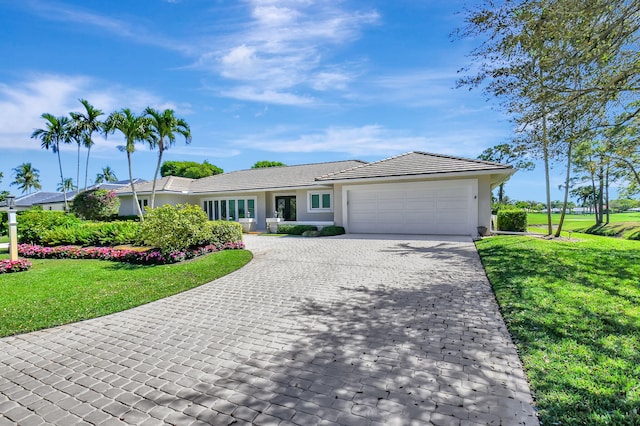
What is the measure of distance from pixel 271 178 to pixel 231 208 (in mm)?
3941

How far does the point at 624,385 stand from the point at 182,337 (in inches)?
201

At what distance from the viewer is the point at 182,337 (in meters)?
4.48

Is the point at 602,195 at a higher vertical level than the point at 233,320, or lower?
higher

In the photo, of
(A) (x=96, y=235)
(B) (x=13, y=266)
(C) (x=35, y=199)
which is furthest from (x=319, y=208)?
(C) (x=35, y=199)

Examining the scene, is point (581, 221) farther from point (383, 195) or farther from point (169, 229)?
point (169, 229)

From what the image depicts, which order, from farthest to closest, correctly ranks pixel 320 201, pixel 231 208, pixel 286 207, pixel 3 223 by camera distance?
pixel 231 208 < pixel 286 207 < pixel 320 201 < pixel 3 223

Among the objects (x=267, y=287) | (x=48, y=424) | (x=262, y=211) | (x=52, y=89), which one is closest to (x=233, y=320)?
(x=267, y=287)

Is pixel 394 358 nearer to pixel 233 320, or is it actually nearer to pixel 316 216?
pixel 233 320

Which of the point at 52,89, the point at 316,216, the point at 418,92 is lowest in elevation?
the point at 316,216

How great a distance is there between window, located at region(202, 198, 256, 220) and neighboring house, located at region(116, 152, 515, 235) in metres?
0.08

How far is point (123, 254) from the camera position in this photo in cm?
1109

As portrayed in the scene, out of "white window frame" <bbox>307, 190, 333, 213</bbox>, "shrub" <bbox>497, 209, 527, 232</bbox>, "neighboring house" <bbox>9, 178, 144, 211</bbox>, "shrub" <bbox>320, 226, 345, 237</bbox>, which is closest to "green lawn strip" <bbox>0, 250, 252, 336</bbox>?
"shrub" <bbox>320, 226, 345, 237</bbox>

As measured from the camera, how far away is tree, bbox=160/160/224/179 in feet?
151

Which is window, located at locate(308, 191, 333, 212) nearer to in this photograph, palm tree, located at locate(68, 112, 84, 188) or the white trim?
the white trim
